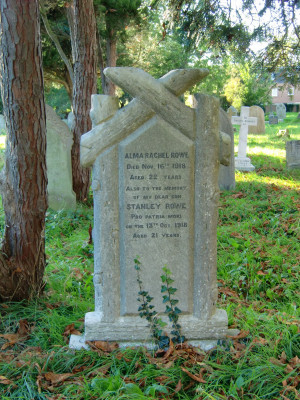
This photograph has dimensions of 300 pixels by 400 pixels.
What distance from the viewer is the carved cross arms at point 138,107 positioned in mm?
2842

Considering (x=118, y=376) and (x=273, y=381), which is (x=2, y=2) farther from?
(x=273, y=381)

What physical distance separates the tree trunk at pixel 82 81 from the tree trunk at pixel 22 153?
359 cm

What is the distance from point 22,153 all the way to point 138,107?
4.12ft

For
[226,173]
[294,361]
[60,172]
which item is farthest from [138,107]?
[226,173]

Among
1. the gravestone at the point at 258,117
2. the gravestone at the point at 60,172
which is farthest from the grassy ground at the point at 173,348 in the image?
Answer: the gravestone at the point at 258,117

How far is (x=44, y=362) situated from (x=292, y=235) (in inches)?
144

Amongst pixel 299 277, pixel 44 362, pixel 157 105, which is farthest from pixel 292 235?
pixel 44 362

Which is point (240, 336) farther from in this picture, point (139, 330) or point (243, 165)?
point (243, 165)

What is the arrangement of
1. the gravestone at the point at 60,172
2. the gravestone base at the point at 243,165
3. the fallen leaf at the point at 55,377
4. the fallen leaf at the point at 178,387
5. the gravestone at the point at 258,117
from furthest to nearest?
1. the gravestone at the point at 258,117
2. the gravestone base at the point at 243,165
3. the gravestone at the point at 60,172
4. the fallen leaf at the point at 55,377
5. the fallen leaf at the point at 178,387

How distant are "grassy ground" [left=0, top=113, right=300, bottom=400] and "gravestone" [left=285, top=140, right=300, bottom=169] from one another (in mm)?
4627

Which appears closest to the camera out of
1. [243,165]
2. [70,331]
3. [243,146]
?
[70,331]

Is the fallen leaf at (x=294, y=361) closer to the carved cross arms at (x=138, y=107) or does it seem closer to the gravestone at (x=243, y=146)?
the carved cross arms at (x=138, y=107)

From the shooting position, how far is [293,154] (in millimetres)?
9547

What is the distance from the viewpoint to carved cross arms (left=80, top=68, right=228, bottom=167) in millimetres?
2842
